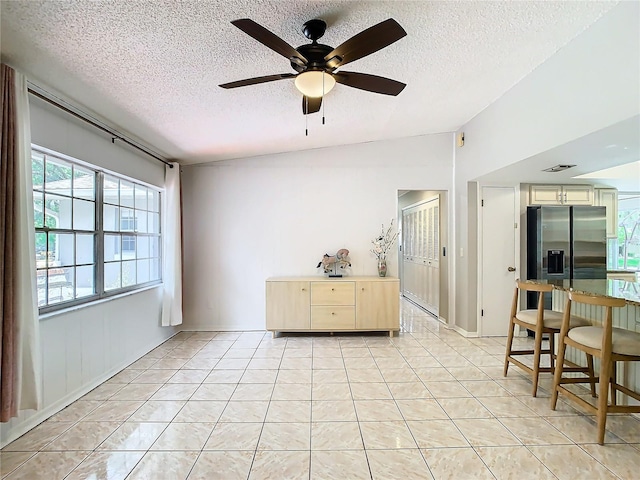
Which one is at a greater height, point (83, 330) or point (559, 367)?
point (83, 330)

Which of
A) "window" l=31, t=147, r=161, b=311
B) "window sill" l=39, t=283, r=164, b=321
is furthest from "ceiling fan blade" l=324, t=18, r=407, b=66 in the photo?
"window sill" l=39, t=283, r=164, b=321

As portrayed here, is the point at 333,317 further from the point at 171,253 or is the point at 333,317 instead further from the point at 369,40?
the point at 369,40

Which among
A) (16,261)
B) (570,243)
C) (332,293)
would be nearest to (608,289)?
(570,243)

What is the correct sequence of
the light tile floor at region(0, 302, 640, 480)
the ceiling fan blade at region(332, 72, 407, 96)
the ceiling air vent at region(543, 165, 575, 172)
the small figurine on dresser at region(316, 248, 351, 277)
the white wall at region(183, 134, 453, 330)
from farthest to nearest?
the white wall at region(183, 134, 453, 330) < the small figurine on dresser at region(316, 248, 351, 277) < the ceiling air vent at region(543, 165, 575, 172) < the ceiling fan blade at region(332, 72, 407, 96) < the light tile floor at region(0, 302, 640, 480)

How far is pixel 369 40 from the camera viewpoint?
5.65ft

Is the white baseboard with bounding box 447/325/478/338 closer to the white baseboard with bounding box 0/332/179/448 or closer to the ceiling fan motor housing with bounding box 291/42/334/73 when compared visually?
the ceiling fan motor housing with bounding box 291/42/334/73

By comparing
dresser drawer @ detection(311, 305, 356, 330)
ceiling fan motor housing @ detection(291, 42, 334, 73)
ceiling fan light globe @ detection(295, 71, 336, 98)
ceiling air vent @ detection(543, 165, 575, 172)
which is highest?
ceiling fan motor housing @ detection(291, 42, 334, 73)

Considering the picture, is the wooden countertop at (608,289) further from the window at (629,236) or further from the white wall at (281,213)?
the window at (629,236)

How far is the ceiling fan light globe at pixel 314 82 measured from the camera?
2014mm

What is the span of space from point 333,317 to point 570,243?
3.12 metres

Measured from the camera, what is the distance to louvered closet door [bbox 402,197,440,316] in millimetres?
5613

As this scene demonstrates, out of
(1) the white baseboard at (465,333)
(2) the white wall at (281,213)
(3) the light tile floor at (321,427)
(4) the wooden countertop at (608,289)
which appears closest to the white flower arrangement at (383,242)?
(2) the white wall at (281,213)

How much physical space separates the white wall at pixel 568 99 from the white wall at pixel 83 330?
3.97m

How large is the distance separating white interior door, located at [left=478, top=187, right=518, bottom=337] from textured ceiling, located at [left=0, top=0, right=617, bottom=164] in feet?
4.46
